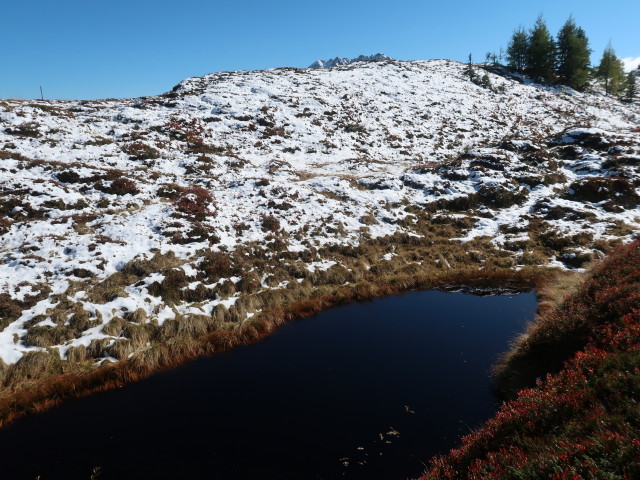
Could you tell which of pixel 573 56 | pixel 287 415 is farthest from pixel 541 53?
pixel 287 415

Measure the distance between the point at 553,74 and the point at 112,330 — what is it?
376 ft

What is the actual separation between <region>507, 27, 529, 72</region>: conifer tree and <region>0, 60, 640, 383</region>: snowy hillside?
5784 centimetres

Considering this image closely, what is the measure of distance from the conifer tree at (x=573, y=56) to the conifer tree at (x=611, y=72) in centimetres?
721

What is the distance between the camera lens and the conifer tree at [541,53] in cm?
8644

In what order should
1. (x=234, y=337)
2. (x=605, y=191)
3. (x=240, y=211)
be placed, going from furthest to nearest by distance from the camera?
(x=605, y=191) → (x=240, y=211) → (x=234, y=337)

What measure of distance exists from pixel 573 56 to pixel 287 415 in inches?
4461

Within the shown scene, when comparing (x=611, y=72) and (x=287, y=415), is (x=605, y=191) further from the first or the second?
(x=611, y=72)

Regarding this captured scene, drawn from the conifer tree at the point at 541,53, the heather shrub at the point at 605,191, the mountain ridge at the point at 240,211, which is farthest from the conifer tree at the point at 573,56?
the heather shrub at the point at 605,191

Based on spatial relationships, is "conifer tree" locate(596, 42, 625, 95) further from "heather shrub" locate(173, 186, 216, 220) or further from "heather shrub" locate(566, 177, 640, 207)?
"heather shrub" locate(173, 186, 216, 220)

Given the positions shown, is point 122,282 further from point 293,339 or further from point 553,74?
point 553,74

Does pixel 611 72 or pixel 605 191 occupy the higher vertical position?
pixel 611 72

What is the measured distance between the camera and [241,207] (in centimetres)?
2791

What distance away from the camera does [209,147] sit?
41.6 m

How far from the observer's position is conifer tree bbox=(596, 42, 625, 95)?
89.1 meters
